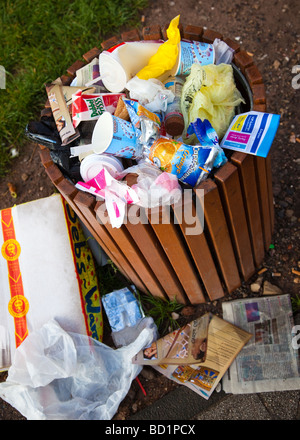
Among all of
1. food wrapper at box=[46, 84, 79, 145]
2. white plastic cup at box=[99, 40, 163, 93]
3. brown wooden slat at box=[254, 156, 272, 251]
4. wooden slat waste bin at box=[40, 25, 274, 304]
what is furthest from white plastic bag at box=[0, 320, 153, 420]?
white plastic cup at box=[99, 40, 163, 93]

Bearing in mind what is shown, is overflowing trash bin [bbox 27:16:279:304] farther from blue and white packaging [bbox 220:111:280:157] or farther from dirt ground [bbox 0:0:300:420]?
dirt ground [bbox 0:0:300:420]

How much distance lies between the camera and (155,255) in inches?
64.0

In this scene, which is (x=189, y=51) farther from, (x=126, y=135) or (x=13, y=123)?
(x=13, y=123)

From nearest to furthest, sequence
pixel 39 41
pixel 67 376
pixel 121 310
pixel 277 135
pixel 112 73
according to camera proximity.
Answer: pixel 112 73, pixel 67 376, pixel 121 310, pixel 277 135, pixel 39 41

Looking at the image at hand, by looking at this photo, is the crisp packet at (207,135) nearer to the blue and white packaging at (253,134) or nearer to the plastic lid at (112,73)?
the blue and white packaging at (253,134)

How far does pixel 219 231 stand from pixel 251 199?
0.18 metres

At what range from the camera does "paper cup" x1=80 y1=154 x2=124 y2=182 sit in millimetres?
1406

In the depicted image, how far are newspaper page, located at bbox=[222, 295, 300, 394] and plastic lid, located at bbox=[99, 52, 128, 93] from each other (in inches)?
46.0

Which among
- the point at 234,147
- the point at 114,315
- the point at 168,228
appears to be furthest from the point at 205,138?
the point at 114,315

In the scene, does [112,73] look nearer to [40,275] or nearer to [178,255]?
[178,255]

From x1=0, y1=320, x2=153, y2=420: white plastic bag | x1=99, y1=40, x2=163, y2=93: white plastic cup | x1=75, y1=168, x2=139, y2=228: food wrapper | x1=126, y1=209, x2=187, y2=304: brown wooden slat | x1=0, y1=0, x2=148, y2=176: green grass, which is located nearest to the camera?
x1=75, y1=168, x2=139, y2=228: food wrapper

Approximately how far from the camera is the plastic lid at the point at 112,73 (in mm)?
1546

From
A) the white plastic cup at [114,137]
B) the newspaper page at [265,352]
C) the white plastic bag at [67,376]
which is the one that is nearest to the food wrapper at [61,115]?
the white plastic cup at [114,137]

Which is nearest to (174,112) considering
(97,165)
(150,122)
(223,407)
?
(150,122)
